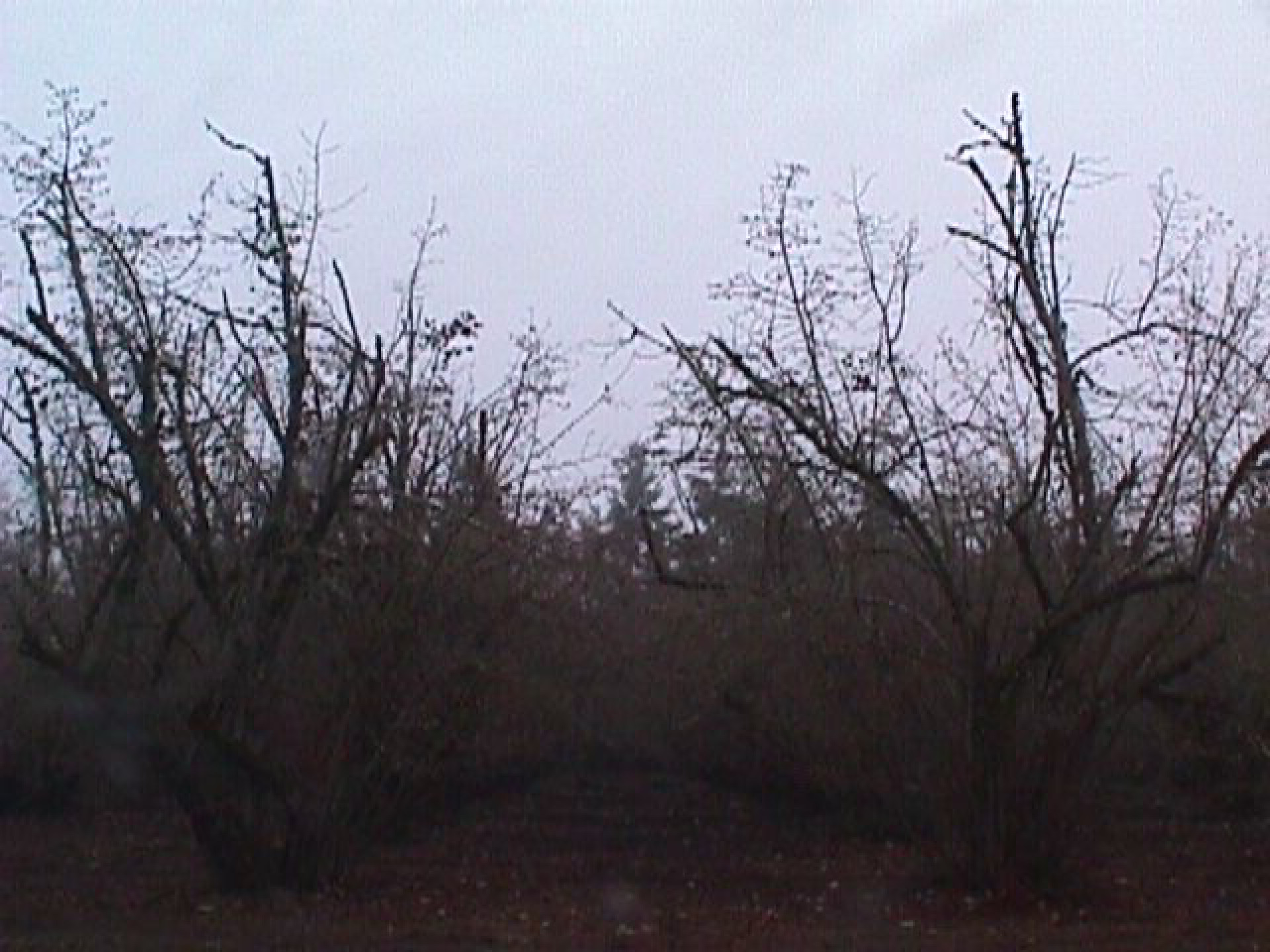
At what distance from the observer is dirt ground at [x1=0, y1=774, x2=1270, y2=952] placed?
1739 cm

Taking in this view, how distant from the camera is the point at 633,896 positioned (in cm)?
2105

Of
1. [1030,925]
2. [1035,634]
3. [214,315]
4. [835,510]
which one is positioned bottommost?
[1030,925]

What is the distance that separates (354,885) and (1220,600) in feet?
27.9

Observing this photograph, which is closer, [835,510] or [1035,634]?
[1035,634]

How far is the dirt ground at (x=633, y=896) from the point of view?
1739 cm

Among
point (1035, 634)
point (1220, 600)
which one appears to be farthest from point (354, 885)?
point (1220, 600)

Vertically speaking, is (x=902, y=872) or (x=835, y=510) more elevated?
(x=835, y=510)

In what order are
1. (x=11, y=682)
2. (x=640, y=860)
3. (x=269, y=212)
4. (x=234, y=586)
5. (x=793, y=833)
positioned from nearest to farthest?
(x=234, y=586) → (x=269, y=212) → (x=640, y=860) → (x=793, y=833) → (x=11, y=682)

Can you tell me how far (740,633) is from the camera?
25469 millimetres

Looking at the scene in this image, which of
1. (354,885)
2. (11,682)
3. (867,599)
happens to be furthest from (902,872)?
(11,682)

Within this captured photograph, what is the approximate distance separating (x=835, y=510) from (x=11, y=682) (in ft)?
48.9

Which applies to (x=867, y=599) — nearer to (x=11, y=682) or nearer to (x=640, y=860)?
(x=640, y=860)

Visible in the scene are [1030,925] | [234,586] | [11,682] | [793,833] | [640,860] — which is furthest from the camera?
[11,682]

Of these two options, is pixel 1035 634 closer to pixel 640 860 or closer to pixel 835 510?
pixel 835 510
